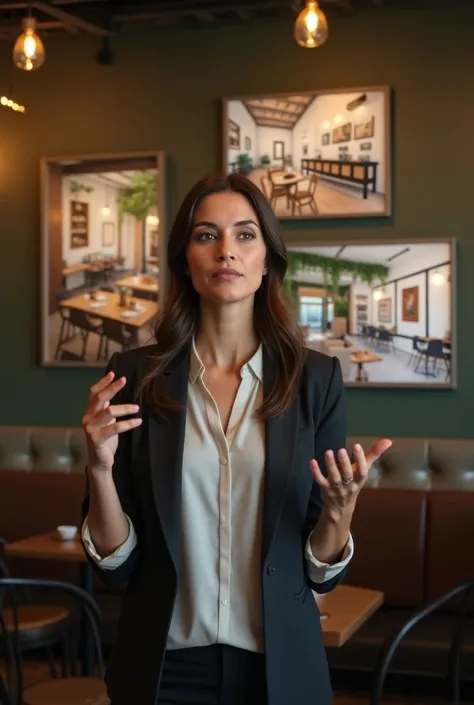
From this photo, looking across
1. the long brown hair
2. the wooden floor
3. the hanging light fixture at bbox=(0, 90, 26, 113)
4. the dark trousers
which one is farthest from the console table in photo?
the dark trousers

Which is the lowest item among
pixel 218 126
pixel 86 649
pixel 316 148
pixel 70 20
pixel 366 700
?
pixel 366 700

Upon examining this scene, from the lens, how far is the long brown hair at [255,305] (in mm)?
1808

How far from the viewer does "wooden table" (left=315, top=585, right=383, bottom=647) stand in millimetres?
3031

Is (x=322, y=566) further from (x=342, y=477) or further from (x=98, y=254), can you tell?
(x=98, y=254)

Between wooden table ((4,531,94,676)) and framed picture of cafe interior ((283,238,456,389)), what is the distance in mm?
1632

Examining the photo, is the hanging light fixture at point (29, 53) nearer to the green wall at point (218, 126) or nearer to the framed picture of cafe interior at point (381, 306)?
the green wall at point (218, 126)

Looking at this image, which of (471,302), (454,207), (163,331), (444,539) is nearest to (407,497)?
(444,539)

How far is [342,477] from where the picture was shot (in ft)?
5.30

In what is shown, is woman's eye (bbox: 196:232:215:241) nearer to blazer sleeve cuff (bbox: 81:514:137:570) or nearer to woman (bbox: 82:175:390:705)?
woman (bbox: 82:175:390:705)

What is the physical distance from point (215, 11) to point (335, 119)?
32.8 inches

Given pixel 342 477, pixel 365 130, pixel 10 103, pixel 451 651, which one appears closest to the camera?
pixel 342 477

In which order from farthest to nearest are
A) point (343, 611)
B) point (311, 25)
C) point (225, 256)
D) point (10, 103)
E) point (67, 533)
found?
1. point (10, 103)
2. point (67, 533)
3. point (311, 25)
4. point (343, 611)
5. point (225, 256)

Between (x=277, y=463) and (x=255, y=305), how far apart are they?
1.24ft

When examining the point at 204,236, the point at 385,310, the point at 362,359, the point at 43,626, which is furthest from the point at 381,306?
the point at 204,236
